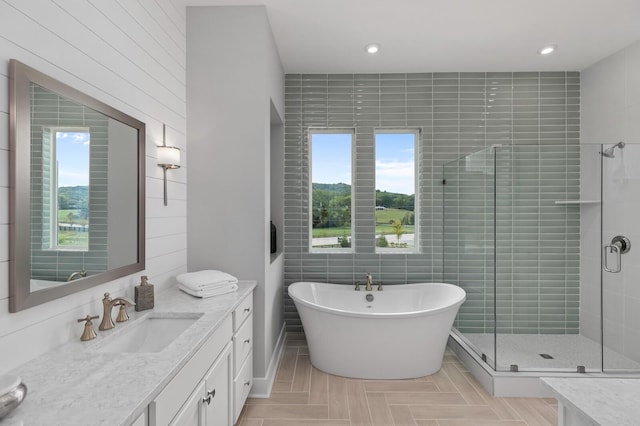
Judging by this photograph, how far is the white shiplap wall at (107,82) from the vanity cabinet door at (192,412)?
562 mm

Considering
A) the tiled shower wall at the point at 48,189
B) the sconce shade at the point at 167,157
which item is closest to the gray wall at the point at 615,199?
the sconce shade at the point at 167,157

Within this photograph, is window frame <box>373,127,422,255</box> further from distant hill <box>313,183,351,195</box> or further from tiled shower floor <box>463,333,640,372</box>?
tiled shower floor <box>463,333,640,372</box>

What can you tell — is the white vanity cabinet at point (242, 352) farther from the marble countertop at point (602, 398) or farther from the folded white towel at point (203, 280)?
the marble countertop at point (602, 398)

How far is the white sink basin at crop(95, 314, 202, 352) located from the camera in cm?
158

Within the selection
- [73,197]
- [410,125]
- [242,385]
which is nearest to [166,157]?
[73,197]

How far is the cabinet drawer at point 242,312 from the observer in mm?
2043

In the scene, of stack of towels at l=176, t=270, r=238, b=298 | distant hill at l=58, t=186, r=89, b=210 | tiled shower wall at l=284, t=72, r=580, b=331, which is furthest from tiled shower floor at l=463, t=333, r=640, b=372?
distant hill at l=58, t=186, r=89, b=210

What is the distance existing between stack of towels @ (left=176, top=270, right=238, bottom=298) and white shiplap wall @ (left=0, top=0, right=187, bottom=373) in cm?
18

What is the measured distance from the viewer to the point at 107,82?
1677 millimetres

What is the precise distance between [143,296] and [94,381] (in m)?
0.82

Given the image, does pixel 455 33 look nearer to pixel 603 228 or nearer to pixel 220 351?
pixel 603 228

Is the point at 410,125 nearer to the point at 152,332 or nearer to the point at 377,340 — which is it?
the point at 377,340

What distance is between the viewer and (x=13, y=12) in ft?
3.80

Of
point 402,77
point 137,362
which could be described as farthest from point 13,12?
point 402,77
